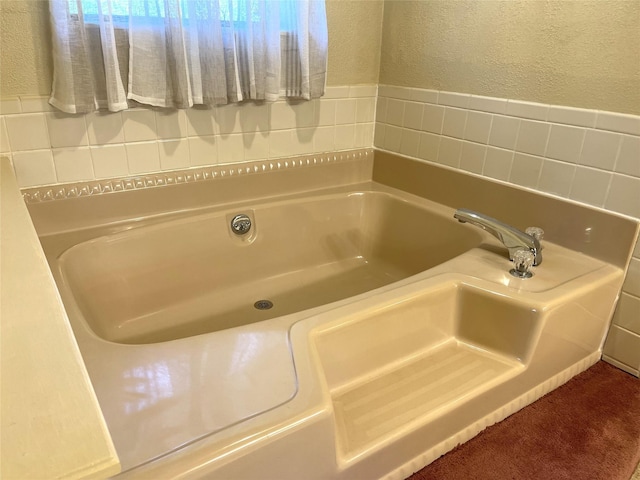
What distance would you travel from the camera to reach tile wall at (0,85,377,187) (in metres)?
1.32

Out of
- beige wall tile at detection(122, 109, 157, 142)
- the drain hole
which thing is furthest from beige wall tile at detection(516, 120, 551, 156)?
beige wall tile at detection(122, 109, 157, 142)

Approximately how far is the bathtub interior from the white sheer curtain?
409 mm

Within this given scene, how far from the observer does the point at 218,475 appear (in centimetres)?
66

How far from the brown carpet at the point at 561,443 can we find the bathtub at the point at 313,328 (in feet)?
0.11

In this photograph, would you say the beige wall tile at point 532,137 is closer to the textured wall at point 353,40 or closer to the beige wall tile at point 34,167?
the textured wall at point 353,40

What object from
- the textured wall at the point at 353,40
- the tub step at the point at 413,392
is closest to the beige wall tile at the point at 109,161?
the textured wall at the point at 353,40

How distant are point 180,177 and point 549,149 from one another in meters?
1.17

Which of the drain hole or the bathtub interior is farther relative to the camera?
the drain hole

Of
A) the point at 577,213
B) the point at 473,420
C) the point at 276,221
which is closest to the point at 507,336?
the point at 473,420

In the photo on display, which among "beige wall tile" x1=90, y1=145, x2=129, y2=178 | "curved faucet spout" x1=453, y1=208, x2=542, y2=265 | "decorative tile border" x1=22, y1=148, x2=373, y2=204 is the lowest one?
"curved faucet spout" x1=453, y1=208, x2=542, y2=265

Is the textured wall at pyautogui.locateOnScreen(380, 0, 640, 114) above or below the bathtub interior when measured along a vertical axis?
above

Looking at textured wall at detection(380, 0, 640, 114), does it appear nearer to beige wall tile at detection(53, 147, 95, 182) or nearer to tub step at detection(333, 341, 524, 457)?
tub step at detection(333, 341, 524, 457)

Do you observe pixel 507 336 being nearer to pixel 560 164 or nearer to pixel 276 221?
pixel 560 164

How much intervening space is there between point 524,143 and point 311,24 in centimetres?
81
